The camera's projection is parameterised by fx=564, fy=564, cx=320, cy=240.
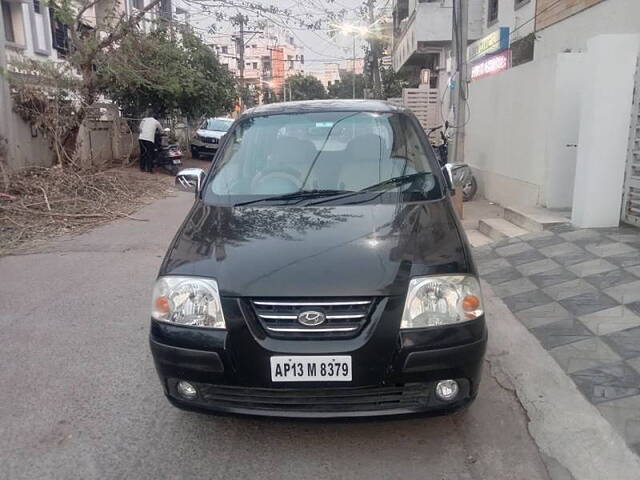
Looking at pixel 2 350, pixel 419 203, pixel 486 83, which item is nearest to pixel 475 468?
pixel 419 203

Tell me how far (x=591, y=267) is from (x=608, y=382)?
6.91ft

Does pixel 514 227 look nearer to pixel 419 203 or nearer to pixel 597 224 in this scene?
pixel 597 224

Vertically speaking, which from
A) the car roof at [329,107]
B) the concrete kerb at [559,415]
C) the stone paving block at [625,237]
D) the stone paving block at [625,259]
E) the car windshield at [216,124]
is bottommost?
the concrete kerb at [559,415]

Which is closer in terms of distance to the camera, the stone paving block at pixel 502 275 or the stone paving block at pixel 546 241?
the stone paving block at pixel 502 275

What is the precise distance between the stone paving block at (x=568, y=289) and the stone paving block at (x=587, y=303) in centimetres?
7

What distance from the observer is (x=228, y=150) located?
421cm

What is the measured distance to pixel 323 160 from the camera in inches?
156

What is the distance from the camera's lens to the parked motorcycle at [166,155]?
15422mm

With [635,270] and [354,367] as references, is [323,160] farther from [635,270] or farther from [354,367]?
[635,270]

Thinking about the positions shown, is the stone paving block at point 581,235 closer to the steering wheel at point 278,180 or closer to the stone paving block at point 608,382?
the stone paving block at point 608,382

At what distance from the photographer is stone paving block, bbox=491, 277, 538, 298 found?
511cm

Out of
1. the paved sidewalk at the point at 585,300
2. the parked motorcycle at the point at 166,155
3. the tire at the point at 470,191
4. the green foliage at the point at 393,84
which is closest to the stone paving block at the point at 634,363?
the paved sidewalk at the point at 585,300

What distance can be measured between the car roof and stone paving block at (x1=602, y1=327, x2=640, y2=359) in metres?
2.24

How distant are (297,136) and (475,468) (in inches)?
99.8
